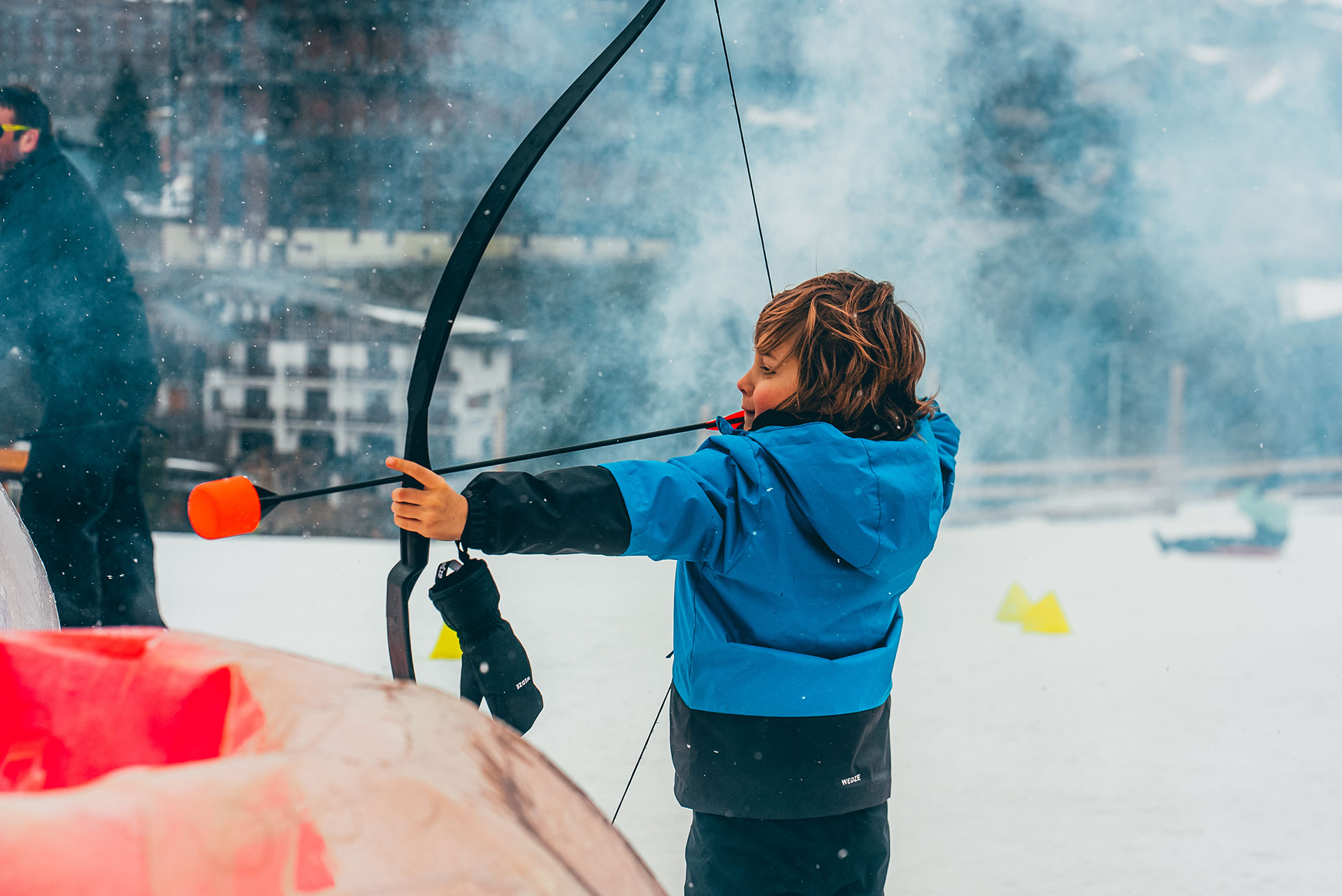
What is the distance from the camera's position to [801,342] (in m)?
0.82

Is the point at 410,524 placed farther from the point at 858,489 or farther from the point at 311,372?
the point at 311,372

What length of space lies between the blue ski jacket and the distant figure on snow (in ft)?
12.8

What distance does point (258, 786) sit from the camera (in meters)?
0.32

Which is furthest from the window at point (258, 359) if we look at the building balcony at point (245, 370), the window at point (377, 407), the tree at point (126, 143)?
the tree at point (126, 143)

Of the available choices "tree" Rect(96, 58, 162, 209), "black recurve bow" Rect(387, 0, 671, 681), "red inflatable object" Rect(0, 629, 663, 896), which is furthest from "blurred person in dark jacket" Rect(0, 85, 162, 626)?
"tree" Rect(96, 58, 162, 209)

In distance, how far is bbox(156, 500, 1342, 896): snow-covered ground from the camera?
4.44 feet

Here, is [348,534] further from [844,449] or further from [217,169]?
[844,449]

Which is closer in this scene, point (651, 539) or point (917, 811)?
point (651, 539)

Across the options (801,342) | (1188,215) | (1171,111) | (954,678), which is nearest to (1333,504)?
(1188,215)

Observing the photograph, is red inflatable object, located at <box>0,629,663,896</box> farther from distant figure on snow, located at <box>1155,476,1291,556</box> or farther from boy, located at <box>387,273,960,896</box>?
distant figure on snow, located at <box>1155,476,1291,556</box>

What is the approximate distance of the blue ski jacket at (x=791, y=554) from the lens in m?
0.73

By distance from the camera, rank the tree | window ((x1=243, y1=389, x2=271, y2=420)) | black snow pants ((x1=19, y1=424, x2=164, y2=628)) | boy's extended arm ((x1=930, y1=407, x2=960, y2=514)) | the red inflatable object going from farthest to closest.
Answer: window ((x1=243, y1=389, x2=271, y2=420))
the tree
black snow pants ((x1=19, y1=424, x2=164, y2=628))
boy's extended arm ((x1=930, y1=407, x2=960, y2=514))
the red inflatable object

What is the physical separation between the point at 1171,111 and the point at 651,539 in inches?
258

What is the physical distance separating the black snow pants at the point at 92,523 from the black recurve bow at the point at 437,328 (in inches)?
44.4
